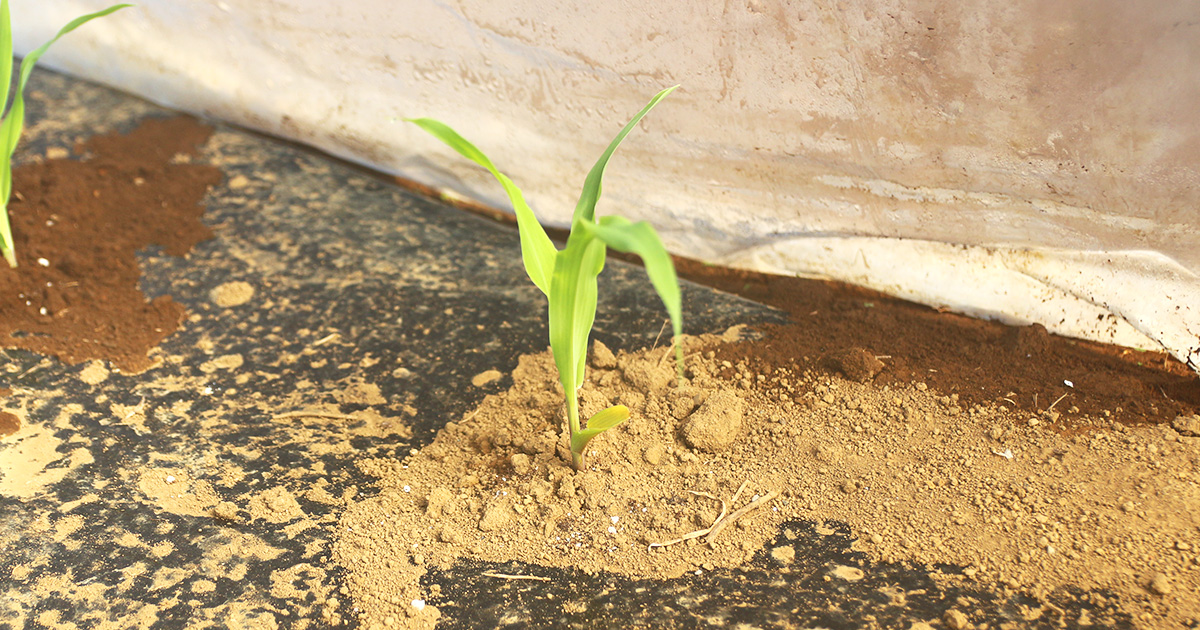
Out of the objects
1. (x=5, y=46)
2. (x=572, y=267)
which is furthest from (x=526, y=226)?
(x=5, y=46)

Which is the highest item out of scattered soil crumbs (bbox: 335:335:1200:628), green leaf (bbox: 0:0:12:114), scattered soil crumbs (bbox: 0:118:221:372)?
green leaf (bbox: 0:0:12:114)

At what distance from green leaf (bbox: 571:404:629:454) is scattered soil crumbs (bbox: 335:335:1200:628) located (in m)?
0.09

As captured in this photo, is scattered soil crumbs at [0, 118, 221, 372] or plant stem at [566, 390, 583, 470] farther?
scattered soil crumbs at [0, 118, 221, 372]

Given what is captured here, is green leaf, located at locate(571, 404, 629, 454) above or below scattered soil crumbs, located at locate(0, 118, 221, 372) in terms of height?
above

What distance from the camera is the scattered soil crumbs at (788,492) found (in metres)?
1.29

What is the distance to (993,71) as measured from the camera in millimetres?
1638

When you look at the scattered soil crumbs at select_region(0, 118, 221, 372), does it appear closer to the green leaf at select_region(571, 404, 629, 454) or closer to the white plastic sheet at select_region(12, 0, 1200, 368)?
the white plastic sheet at select_region(12, 0, 1200, 368)

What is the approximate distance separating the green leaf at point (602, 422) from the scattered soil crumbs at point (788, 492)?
88mm

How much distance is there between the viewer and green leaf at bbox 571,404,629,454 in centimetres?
135

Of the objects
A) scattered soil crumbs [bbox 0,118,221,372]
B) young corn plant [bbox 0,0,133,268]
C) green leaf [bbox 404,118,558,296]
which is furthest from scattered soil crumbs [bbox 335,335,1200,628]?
young corn plant [bbox 0,0,133,268]

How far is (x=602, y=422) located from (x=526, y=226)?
1.16ft

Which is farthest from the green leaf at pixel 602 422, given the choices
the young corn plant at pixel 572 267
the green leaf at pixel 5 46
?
the green leaf at pixel 5 46

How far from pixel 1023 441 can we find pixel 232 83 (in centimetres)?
251

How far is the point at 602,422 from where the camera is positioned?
137 centimetres
